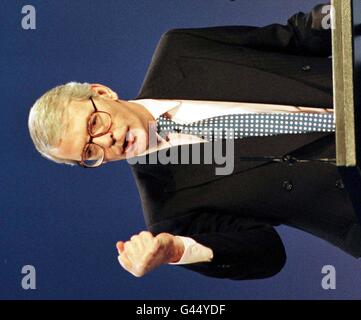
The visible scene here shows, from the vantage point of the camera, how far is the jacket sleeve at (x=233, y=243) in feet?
4.12

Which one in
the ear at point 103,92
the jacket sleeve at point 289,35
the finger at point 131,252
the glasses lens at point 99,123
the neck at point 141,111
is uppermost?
the jacket sleeve at point 289,35

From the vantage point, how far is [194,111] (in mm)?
1297

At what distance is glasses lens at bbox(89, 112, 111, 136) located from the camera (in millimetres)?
1271

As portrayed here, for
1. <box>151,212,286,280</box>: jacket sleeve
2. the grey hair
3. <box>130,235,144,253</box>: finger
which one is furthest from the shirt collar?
<box>130,235,144,253</box>: finger

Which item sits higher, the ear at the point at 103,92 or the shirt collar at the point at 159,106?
the ear at the point at 103,92

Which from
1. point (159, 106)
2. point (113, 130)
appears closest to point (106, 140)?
point (113, 130)

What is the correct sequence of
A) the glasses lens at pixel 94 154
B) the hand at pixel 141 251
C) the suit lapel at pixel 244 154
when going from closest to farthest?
the hand at pixel 141 251 → the suit lapel at pixel 244 154 → the glasses lens at pixel 94 154

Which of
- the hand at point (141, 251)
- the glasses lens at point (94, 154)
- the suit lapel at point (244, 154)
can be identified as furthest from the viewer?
the glasses lens at point (94, 154)

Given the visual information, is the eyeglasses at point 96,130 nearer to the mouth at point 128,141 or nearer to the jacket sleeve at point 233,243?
the mouth at point 128,141

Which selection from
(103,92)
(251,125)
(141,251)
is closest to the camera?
(141,251)

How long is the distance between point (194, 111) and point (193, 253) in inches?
10.7

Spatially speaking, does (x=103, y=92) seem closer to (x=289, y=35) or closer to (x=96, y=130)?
(x=96, y=130)

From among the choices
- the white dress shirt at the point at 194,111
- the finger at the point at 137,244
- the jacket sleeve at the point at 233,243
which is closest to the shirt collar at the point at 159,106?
the white dress shirt at the point at 194,111

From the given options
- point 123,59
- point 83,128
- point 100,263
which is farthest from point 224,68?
point 100,263
